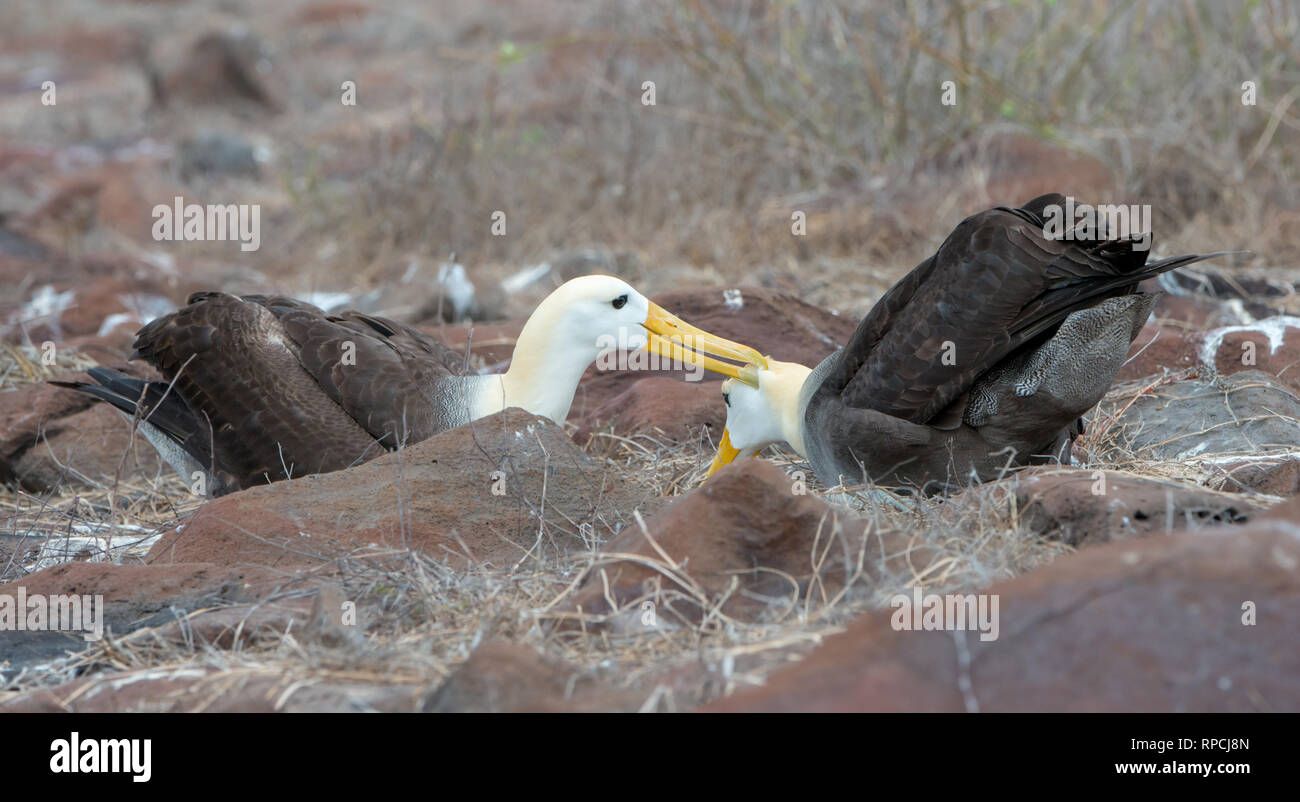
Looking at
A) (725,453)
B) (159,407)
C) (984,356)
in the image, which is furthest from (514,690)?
(159,407)

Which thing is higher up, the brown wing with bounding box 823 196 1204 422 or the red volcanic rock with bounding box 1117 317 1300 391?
the brown wing with bounding box 823 196 1204 422

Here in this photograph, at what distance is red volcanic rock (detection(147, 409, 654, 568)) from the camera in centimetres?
358

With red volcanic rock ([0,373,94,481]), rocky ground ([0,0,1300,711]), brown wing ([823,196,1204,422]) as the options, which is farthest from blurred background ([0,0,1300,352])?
brown wing ([823,196,1204,422])

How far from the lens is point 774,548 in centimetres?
298

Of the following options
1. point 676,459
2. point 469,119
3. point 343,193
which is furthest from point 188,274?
point 676,459

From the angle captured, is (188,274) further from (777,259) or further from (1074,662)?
(1074,662)

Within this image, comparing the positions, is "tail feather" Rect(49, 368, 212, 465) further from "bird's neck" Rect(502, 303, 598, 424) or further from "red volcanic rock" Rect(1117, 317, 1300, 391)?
"red volcanic rock" Rect(1117, 317, 1300, 391)

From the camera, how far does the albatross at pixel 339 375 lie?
4.47m

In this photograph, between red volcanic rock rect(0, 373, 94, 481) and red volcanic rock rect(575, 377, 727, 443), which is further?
red volcanic rock rect(0, 373, 94, 481)

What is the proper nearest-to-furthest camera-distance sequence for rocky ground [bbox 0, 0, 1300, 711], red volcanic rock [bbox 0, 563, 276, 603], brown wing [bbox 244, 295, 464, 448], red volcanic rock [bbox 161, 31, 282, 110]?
rocky ground [bbox 0, 0, 1300, 711] → red volcanic rock [bbox 0, 563, 276, 603] → brown wing [bbox 244, 295, 464, 448] → red volcanic rock [bbox 161, 31, 282, 110]

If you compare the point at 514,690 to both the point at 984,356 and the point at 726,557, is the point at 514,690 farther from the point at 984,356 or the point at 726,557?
the point at 984,356

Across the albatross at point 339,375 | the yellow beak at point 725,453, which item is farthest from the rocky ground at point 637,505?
the albatross at point 339,375

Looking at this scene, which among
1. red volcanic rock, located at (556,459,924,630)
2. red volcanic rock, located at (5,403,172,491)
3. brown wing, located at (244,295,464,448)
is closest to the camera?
red volcanic rock, located at (556,459,924,630)
